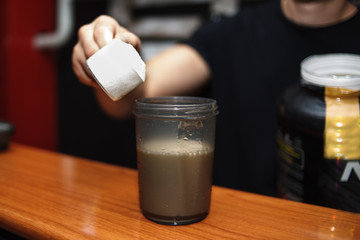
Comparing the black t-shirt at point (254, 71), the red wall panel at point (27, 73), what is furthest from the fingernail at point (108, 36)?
the red wall panel at point (27, 73)

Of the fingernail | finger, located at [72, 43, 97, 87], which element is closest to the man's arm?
finger, located at [72, 43, 97, 87]

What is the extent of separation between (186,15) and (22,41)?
106 cm

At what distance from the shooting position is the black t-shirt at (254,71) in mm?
1216

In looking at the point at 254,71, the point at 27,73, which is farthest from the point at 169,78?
→ the point at 27,73

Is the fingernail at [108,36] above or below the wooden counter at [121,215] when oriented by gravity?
above

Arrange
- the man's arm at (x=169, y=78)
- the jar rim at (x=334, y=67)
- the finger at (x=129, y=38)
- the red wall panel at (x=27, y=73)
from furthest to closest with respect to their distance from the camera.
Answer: the red wall panel at (x=27, y=73)
the man's arm at (x=169, y=78)
the jar rim at (x=334, y=67)
the finger at (x=129, y=38)

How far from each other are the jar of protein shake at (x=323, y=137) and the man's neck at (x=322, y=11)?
45cm

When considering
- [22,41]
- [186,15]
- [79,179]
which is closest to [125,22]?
[186,15]

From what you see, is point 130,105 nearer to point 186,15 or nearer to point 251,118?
point 251,118

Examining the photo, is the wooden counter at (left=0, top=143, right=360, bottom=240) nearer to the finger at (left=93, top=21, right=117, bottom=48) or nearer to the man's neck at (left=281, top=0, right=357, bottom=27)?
the finger at (left=93, top=21, right=117, bottom=48)

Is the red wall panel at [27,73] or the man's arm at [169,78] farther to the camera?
the red wall panel at [27,73]

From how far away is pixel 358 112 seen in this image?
700 millimetres

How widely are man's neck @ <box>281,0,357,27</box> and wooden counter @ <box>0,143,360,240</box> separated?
2.50ft

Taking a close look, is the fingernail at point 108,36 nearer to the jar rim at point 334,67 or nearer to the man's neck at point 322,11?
the jar rim at point 334,67
